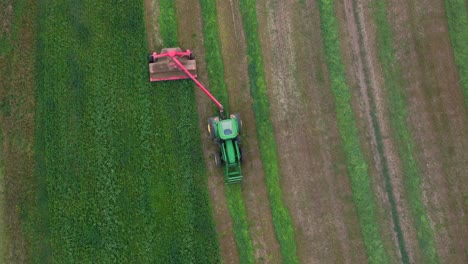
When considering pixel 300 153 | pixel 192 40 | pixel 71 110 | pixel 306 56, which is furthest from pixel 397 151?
pixel 71 110

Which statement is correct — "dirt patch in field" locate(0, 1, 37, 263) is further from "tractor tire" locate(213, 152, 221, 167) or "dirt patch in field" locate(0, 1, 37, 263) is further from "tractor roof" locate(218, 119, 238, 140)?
"tractor roof" locate(218, 119, 238, 140)

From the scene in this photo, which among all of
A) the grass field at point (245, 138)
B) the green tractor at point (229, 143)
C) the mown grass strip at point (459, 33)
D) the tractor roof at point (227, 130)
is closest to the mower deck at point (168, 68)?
the grass field at point (245, 138)

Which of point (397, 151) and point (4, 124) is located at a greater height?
point (4, 124)

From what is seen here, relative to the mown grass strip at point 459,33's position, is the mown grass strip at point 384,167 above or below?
below

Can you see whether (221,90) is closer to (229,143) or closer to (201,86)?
(201,86)

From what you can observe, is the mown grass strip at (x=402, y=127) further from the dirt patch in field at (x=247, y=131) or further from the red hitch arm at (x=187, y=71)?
the red hitch arm at (x=187, y=71)

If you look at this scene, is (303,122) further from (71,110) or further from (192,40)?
(71,110)

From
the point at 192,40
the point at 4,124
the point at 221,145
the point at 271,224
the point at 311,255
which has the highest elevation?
the point at 192,40

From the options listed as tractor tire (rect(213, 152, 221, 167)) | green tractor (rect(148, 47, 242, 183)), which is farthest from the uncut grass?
tractor tire (rect(213, 152, 221, 167))
